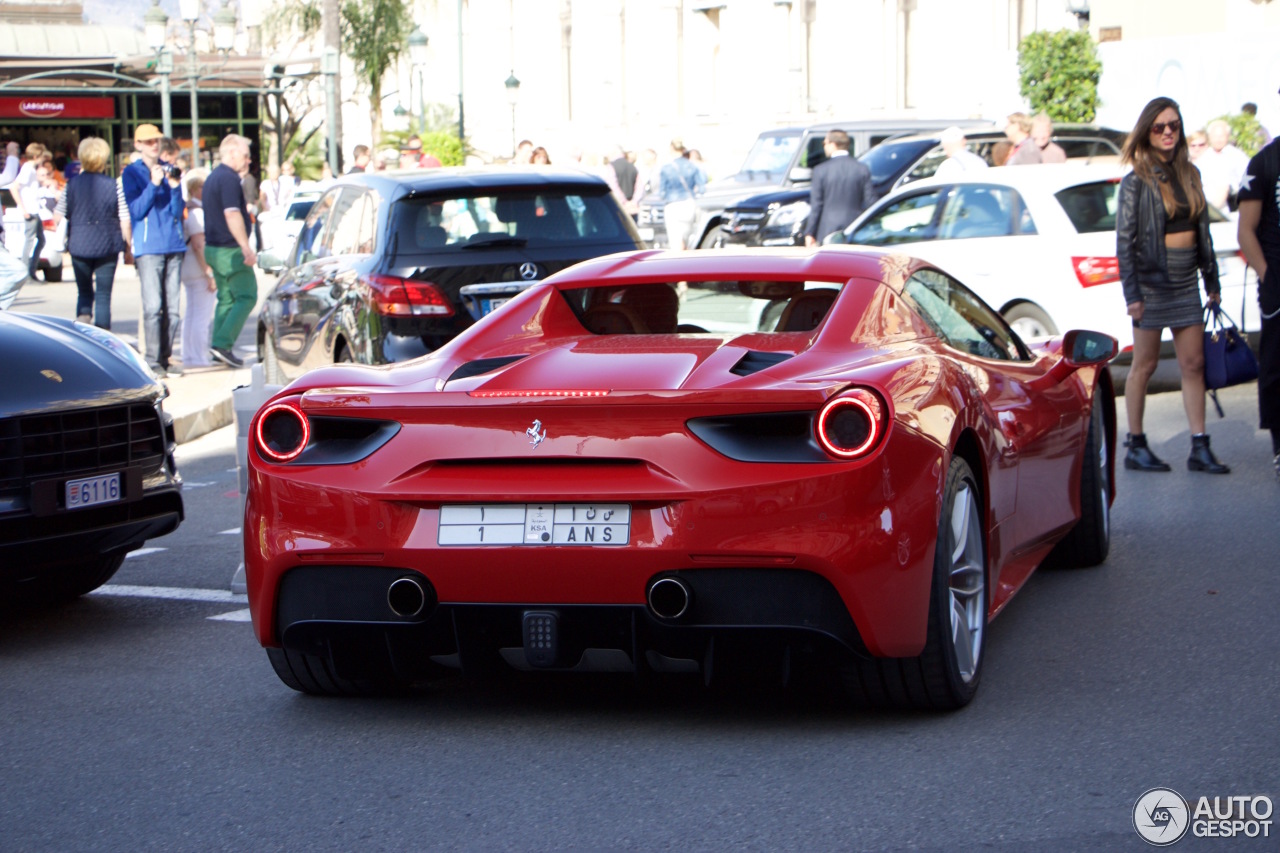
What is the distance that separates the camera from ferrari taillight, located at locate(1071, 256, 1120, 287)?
1102cm

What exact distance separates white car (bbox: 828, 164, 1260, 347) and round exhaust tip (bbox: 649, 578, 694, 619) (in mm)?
6997

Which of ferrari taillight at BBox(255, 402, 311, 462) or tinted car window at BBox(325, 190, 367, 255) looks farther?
tinted car window at BBox(325, 190, 367, 255)

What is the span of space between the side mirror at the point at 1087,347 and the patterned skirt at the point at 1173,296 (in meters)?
2.68

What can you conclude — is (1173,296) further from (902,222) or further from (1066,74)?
(1066,74)

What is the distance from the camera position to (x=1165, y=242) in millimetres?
8625

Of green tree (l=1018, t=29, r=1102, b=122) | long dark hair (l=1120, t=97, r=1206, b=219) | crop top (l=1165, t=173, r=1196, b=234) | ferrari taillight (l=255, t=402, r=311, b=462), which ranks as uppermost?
green tree (l=1018, t=29, r=1102, b=122)

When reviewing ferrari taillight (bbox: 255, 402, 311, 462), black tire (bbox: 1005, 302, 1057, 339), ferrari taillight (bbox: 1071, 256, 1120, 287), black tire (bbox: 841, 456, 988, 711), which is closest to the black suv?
black tire (bbox: 1005, 302, 1057, 339)

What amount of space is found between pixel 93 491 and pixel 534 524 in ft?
7.71

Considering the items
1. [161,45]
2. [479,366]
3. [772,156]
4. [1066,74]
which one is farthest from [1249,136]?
[161,45]

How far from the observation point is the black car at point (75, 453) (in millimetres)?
5730

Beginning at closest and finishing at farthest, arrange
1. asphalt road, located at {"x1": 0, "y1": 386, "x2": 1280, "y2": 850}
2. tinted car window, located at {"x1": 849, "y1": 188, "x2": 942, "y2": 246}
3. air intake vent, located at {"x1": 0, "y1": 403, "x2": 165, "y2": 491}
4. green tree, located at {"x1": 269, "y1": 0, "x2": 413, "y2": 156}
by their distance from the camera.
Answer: asphalt road, located at {"x1": 0, "y1": 386, "x2": 1280, "y2": 850} < air intake vent, located at {"x1": 0, "y1": 403, "x2": 165, "y2": 491} < tinted car window, located at {"x1": 849, "y1": 188, "x2": 942, "y2": 246} < green tree, located at {"x1": 269, "y1": 0, "x2": 413, "y2": 156}

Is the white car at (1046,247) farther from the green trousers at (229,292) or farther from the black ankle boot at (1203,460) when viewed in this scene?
the green trousers at (229,292)

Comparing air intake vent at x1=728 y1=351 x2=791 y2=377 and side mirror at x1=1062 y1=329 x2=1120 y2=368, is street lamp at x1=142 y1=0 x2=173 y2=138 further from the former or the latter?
air intake vent at x1=728 y1=351 x2=791 y2=377

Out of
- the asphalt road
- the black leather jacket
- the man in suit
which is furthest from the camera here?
the man in suit
